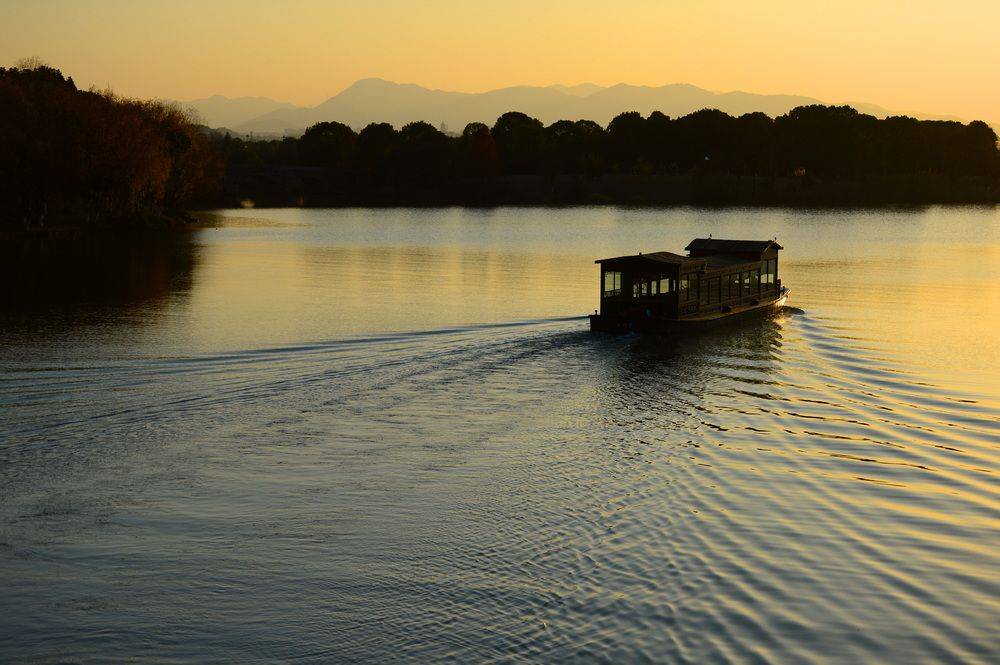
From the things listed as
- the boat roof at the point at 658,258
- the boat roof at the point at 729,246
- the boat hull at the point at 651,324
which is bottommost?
the boat hull at the point at 651,324

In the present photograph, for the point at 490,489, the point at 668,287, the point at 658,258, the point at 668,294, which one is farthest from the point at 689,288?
the point at 490,489

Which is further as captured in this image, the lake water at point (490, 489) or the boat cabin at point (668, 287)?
the boat cabin at point (668, 287)

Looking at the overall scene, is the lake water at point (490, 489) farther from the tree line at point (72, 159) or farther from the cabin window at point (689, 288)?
the tree line at point (72, 159)

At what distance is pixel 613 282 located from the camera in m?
59.1

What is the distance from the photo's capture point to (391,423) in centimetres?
3559

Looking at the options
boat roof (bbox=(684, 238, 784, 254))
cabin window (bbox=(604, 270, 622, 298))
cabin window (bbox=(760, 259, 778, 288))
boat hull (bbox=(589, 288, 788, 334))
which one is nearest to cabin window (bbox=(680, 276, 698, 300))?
boat hull (bbox=(589, 288, 788, 334))

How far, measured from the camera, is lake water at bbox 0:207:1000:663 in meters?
19.7

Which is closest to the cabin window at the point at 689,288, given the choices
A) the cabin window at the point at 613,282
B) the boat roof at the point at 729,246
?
the cabin window at the point at 613,282

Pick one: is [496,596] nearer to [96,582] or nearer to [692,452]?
[96,582]

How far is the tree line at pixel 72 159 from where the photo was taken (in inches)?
4683

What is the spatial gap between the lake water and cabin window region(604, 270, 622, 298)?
3823 mm

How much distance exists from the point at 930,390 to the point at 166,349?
35516mm

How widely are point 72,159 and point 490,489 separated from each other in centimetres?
11095

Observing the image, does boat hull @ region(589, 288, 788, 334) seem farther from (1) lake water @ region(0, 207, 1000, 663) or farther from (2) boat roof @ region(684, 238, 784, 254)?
(2) boat roof @ region(684, 238, 784, 254)
